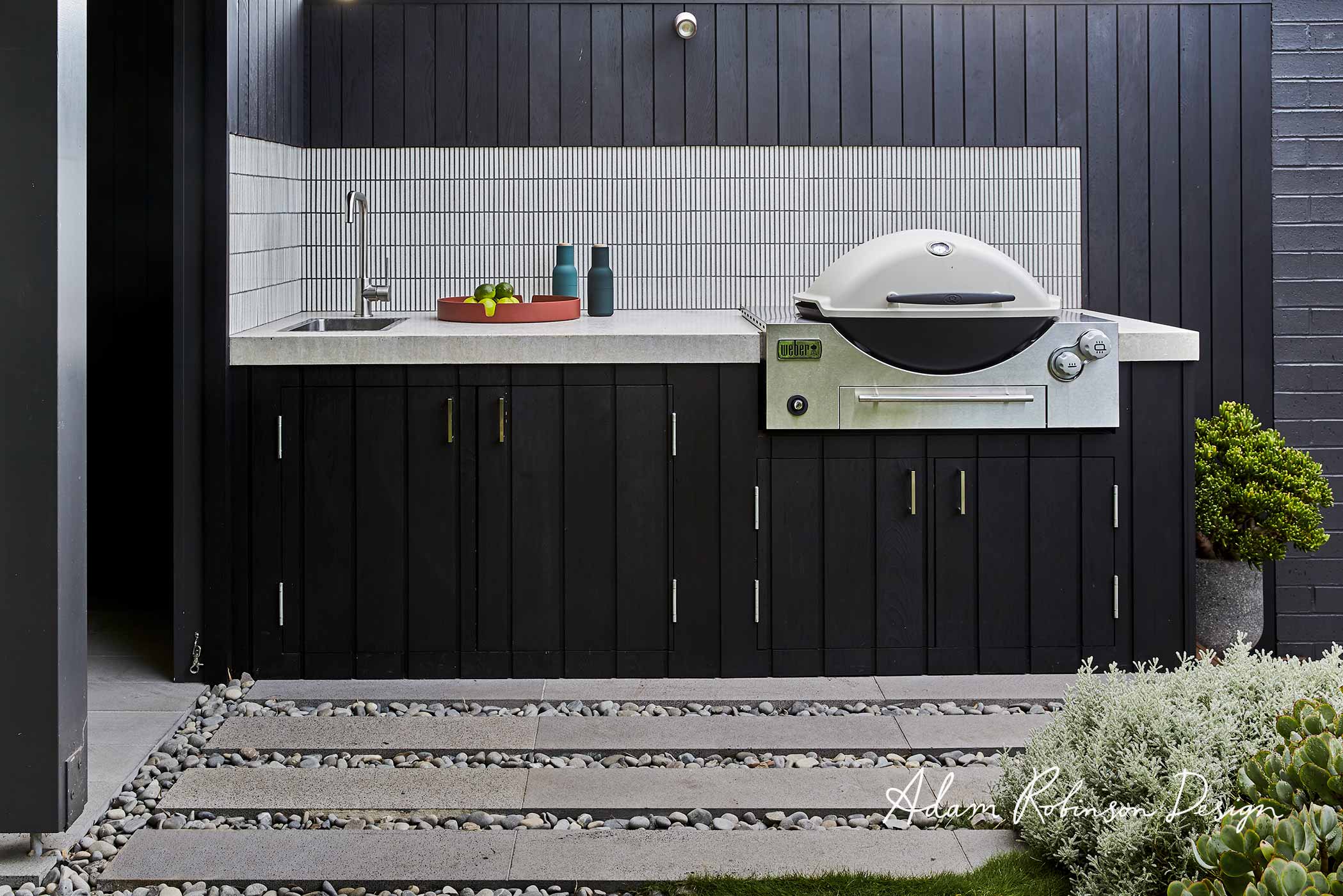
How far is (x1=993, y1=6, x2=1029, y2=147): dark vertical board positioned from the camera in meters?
4.89

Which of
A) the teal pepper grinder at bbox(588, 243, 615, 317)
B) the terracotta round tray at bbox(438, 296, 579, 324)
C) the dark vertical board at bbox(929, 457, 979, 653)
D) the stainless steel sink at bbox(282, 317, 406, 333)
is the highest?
the teal pepper grinder at bbox(588, 243, 615, 317)

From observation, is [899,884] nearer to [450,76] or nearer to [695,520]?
[695,520]

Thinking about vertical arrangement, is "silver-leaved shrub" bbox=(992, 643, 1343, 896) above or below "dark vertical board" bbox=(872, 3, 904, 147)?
below

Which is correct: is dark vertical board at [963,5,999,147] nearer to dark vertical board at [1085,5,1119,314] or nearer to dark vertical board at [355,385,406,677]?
dark vertical board at [1085,5,1119,314]

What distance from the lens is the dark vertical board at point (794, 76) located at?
4.89 metres

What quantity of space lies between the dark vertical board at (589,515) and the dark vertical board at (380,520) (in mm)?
489

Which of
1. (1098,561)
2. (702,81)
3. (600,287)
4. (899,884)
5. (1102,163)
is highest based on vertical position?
(702,81)

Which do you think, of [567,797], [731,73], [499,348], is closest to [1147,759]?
[567,797]

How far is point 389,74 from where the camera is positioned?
490cm

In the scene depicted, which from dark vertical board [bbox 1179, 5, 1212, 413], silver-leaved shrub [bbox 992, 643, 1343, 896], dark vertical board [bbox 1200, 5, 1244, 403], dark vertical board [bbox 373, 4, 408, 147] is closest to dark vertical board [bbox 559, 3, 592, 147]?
dark vertical board [bbox 373, 4, 408, 147]

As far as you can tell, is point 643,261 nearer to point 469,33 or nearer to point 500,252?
point 500,252

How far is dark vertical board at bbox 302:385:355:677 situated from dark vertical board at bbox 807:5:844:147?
2.01 meters

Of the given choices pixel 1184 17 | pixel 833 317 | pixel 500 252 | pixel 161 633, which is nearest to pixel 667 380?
pixel 833 317

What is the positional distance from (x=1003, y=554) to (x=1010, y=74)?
6.08ft
